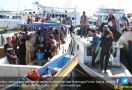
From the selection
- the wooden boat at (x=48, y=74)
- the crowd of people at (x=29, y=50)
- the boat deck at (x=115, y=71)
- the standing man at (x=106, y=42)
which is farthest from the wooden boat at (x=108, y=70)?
the crowd of people at (x=29, y=50)

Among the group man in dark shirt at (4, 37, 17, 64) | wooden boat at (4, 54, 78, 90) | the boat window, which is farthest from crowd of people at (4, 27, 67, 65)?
the boat window

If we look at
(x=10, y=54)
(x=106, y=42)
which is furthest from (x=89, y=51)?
(x=10, y=54)

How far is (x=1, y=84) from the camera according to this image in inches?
A: 431

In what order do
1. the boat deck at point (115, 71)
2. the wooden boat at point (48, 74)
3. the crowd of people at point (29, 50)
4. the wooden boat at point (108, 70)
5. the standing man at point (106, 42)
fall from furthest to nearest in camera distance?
the crowd of people at point (29, 50), the boat deck at point (115, 71), the standing man at point (106, 42), the wooden boat at point (108, 70), the wooden boat at point (48, 74)

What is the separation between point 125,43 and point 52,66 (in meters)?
4.56

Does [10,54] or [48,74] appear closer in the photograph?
[48,74]

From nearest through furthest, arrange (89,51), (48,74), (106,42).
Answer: (48,74) → (106,42) → (89,51)

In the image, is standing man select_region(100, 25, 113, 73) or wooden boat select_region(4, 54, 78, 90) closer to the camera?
wooden boat select_region(4, 54, 78, 90)

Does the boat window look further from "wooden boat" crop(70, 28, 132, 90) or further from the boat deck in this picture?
the boat deck

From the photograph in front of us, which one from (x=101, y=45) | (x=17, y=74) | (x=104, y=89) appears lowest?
(x=104, y=89)

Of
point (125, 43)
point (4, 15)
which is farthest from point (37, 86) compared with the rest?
point (4, 15)

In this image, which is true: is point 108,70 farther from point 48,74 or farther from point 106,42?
point 48,74

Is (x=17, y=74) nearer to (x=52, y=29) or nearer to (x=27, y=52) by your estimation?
(x=27, y=52)

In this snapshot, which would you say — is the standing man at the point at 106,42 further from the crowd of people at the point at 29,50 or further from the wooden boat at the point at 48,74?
the crowd of people at the point at 29,50
